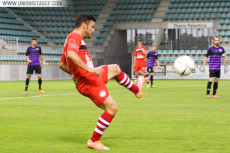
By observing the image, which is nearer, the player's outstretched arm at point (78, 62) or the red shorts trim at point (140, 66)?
the player's outstretched arm at point (78, 62)

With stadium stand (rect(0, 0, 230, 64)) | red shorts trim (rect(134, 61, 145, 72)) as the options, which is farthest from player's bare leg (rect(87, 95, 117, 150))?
stadium stand (rect(0, 0, 230, 64))

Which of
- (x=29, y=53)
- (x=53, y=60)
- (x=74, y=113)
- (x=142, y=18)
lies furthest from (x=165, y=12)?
(x=74, y=113)

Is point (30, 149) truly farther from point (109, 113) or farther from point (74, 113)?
point (74, 113)

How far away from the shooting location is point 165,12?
1533 inches

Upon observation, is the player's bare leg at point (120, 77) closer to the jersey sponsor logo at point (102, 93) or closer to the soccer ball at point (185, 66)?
the jersey sponsor logo at point (102, 93)

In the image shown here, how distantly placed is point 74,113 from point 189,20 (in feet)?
99.0

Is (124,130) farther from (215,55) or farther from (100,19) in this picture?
(100,19)

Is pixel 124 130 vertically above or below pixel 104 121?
below

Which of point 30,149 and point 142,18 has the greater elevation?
point 142,18

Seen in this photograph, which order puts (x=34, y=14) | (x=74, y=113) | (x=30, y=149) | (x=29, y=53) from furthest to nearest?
1. (x=34, y=14)
2. (x=29, y=53)
3. (x=74, y=113)
4. (x=30, y=149)

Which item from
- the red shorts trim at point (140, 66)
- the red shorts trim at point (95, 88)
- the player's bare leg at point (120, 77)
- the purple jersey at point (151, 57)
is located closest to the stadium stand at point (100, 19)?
the purple jersey at point (151, 57)

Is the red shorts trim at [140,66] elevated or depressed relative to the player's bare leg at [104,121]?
elevated

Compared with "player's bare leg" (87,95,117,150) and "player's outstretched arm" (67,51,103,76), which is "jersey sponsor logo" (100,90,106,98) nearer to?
"player's bare leg" (87,95,117,150)

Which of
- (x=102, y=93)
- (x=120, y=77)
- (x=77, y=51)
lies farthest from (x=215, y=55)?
(x=77, y=51)
